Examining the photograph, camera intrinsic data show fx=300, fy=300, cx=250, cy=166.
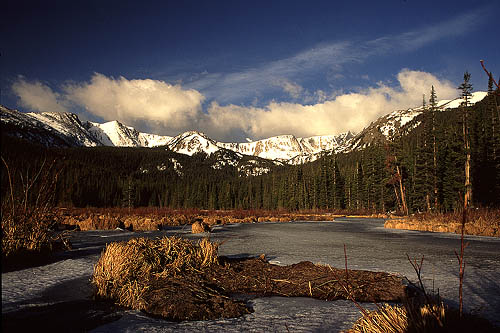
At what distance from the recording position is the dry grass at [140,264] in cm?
512

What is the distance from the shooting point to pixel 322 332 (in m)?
3.87

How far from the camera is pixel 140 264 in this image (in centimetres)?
611

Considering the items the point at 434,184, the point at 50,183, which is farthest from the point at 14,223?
the point at 434,184

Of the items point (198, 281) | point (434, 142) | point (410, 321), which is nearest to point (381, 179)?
point (434, 142)

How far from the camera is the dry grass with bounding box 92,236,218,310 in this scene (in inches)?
202

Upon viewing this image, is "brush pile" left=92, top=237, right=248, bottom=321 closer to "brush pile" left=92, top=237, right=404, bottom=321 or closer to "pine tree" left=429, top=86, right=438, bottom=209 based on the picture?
"brush pile" left=92, top=237, right=404, bottom=321

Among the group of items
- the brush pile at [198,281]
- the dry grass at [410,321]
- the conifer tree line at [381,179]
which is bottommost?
the brush pile at [198,281]

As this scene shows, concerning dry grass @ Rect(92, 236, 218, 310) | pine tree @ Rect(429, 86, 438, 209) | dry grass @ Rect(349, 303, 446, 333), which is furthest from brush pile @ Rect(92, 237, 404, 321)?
pine tree @ Rect(429, 86, 438, 209)

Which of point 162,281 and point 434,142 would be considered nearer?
point 162,281

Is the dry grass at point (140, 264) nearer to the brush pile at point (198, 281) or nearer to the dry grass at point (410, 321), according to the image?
the brush pile at point (198, 281)

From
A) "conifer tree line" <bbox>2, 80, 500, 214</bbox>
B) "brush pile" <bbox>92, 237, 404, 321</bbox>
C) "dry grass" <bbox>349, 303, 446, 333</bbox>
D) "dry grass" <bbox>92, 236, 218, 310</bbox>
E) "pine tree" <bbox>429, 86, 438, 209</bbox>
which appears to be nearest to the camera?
"dry grass" <bbox>349, 303, 446, 333</bbox>

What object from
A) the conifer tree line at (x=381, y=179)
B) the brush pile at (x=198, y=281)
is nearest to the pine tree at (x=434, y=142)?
the conifer tree line at (x=381, y=179)

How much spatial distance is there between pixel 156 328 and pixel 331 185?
91.6 meters

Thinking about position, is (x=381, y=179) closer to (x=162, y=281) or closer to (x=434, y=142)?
(x=434, y=142)
